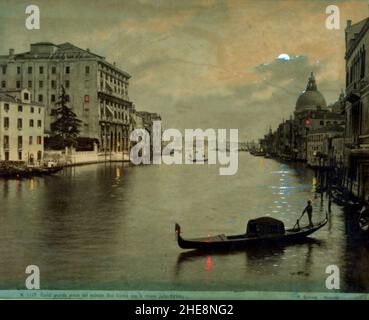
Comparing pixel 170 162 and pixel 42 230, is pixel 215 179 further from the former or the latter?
pixel 42 230

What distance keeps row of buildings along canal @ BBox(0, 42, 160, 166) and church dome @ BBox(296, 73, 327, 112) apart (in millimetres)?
1207

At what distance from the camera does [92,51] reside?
4652 mm

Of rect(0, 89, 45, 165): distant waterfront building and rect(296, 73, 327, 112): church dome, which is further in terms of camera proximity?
rect(0, 89, 45, 165): distant waterfront building

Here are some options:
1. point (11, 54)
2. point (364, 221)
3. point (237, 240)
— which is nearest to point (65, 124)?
point (11, 54)

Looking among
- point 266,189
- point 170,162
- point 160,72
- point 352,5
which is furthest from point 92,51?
point 352,5

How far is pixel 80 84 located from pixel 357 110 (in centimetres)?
238

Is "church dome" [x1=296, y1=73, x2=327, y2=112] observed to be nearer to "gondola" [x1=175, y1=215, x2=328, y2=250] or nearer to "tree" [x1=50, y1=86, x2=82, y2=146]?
"gondola" [x1=175, y1=215, x2=328, y2=250]

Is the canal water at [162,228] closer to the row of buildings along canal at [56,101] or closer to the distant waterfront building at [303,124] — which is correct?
the distant waterfront building at [303,124]

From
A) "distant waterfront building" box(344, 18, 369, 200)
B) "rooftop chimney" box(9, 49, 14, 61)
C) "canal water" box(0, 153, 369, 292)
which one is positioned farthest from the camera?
"rooftop chimney" box(9, 49, 14, 61)

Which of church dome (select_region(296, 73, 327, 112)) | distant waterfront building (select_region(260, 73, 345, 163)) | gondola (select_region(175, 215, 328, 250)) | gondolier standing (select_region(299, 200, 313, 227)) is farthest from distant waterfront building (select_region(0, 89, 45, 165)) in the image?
gondolier standing (select_region(299, 200, 313, 227))

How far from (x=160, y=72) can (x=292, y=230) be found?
5.55ft

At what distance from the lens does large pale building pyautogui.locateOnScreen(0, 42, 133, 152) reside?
4668 millimetres

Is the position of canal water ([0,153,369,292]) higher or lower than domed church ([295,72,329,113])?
lower

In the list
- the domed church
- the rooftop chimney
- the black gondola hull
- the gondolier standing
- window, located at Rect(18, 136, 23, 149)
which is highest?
the rooftop chimney
